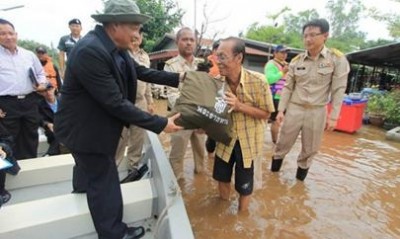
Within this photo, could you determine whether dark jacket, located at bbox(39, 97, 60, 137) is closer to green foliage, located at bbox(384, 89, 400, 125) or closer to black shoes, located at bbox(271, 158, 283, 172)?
black shoes, located at bbox(271, 158, 283, 172)

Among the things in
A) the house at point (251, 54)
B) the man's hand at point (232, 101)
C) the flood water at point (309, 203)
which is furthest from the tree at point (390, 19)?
the man's hand at point (232, 101)

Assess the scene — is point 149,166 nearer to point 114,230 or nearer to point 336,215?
point 114,230

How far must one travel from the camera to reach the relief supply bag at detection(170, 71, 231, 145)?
213 centimetres

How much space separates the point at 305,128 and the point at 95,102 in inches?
104

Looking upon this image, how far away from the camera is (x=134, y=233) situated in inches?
81.0

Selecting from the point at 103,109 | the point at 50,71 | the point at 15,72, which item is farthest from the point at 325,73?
the point at 50,71

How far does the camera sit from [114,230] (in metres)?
1.94

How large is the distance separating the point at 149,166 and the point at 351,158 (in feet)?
12.9

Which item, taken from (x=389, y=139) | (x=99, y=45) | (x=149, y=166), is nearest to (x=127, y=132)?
(x=149, y=166)

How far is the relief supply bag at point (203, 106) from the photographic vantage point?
2.13 meters

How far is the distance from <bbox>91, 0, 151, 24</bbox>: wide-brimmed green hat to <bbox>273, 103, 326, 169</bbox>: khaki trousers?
2504mm

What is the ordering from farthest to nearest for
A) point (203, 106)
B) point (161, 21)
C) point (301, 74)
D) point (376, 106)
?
point (161, 21), point (376, 106), point (301, 74), point (203, 106)

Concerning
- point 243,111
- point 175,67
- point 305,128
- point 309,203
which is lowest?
point 309,203

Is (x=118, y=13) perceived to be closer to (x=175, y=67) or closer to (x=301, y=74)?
(x=175, y=67)
